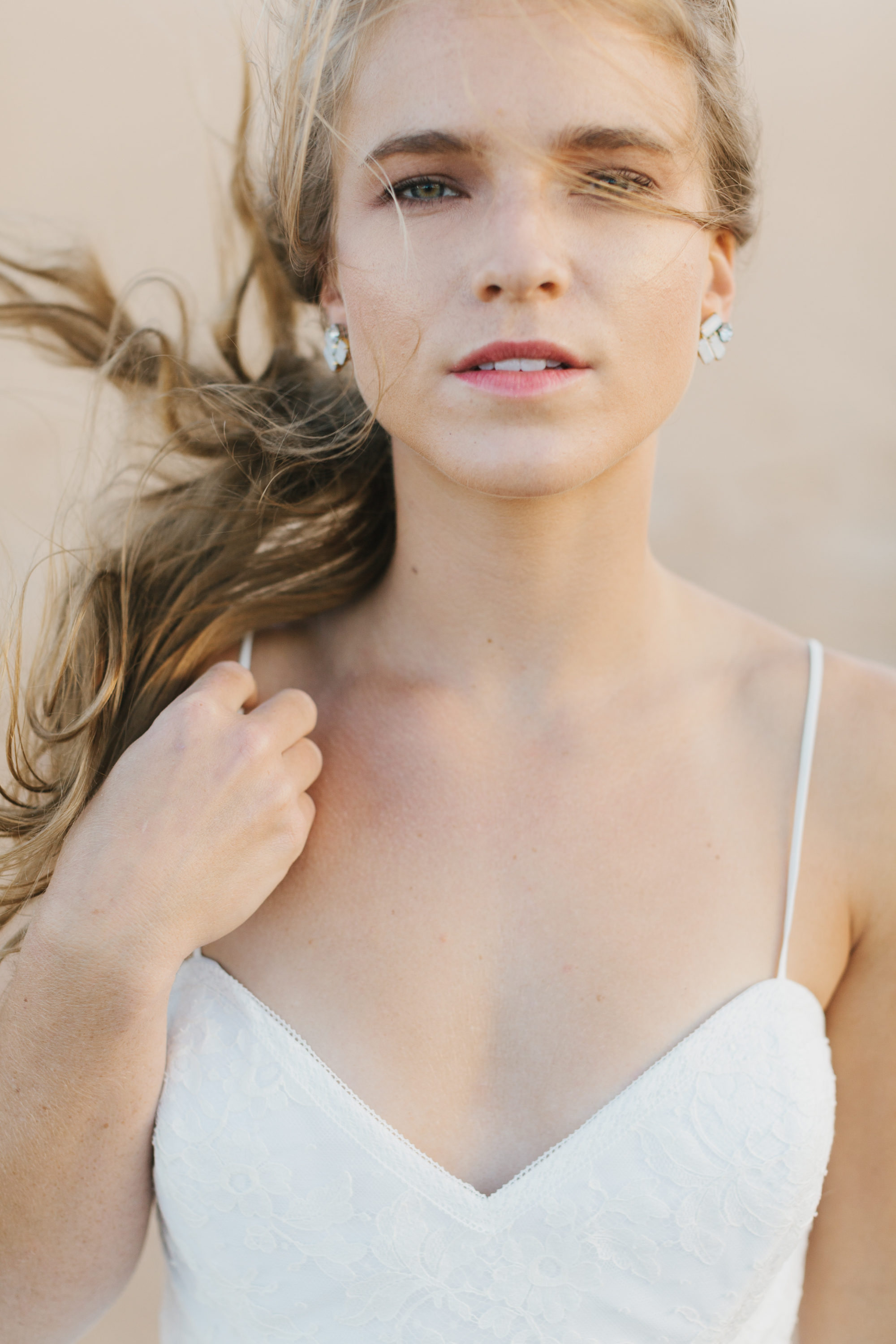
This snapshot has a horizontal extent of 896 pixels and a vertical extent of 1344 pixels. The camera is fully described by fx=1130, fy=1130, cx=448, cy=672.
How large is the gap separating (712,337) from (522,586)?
0.42 meters

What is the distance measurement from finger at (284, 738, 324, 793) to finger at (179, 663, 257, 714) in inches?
3.6

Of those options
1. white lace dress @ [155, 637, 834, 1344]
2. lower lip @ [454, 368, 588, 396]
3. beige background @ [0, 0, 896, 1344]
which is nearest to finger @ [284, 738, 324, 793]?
white lace dress @ [155, 637, 834, 1344]

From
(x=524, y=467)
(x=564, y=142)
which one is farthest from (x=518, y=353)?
(x=564, y=142)

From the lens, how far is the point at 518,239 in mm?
1180

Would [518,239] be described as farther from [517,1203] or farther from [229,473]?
[517,1203]

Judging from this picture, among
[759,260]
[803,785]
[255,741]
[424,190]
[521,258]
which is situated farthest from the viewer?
[759,260]

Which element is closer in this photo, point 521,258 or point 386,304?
point 521,258

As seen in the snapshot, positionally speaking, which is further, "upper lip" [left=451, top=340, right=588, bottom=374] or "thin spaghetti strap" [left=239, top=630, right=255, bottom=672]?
"thin spaghetti strap" [left=239, top=630, right=255, bottom=672]

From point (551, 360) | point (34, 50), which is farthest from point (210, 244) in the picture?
point (551, 360)

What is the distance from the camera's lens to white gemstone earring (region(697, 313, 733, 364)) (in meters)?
1.51

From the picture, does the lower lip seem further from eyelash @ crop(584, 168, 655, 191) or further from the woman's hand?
the woman's hand

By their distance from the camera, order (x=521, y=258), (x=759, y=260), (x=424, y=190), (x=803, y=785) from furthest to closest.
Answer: (x=759, y=260)
(x=803, y=785)
(x=424, y=190)
(x=521, y=258)

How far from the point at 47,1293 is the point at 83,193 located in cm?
350

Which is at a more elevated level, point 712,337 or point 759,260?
point 712,337
